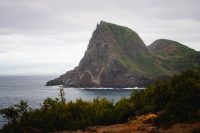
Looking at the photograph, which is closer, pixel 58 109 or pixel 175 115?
pixel 175 115

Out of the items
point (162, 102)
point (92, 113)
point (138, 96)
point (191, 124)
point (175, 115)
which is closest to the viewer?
point (191, 124)

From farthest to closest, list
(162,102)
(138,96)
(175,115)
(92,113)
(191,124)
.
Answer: (138,96) < (92,113) < (162,102) < (175,115) < (191,124)

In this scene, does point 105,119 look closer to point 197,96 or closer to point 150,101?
point 150,101

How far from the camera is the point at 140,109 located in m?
44.3

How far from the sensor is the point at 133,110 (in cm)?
4434

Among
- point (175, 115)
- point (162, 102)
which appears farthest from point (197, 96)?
point (162, 102)

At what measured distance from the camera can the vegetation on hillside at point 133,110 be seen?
35.1m

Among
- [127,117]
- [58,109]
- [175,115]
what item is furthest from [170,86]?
[58,109]

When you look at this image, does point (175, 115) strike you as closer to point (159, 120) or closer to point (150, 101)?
point (159, 120)

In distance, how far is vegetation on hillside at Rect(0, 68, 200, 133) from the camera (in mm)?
35125

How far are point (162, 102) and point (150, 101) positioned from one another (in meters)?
2.22

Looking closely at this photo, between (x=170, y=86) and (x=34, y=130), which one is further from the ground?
(x=170, y=86)

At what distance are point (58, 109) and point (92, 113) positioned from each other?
236 inches

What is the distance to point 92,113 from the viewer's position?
160 ft
